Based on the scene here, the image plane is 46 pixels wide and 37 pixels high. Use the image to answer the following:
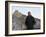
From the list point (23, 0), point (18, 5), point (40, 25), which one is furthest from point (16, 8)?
point (40, 25)

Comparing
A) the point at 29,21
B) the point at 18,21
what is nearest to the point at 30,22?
the point at 29,21

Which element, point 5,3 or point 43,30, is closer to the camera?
point 5,3

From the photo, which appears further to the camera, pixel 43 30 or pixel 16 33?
pixel 43 30

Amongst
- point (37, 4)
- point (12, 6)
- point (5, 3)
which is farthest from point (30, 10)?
point (5, 3)

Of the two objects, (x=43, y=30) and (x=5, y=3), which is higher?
(x=5, y=3)

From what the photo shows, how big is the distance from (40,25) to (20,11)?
420 mm

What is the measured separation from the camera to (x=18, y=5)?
5.57 ft

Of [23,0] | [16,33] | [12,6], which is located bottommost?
[16,33]

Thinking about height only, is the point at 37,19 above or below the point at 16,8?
below

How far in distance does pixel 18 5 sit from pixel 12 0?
12 centimetres

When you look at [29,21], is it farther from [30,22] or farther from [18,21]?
[18,21]

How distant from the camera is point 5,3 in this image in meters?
1.65

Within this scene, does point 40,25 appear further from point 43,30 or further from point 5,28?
point 5,28
